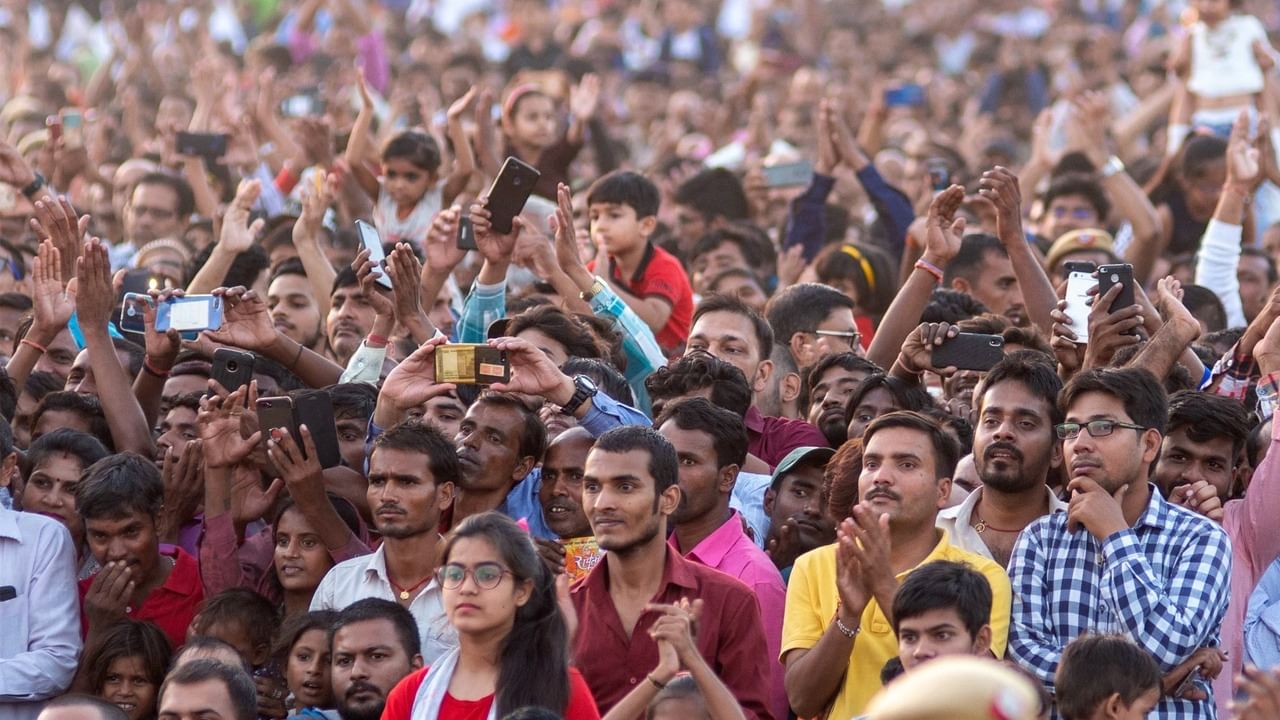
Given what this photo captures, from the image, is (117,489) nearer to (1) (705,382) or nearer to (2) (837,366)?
(1) (705,382)

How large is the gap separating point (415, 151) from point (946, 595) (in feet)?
18.3

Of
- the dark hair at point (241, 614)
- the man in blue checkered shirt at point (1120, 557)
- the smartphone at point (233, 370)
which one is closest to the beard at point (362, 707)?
the dark hair at point (241, 614)

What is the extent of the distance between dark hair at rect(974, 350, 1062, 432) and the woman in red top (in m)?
1.61

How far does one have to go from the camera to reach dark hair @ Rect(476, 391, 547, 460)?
6.67m

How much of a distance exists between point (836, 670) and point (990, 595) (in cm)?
48

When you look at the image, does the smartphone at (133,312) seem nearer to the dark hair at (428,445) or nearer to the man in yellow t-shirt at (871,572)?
the dark hair at (428,445)

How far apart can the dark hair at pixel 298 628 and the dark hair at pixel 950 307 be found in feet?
9.04

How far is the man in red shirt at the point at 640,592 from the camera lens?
18.2ft

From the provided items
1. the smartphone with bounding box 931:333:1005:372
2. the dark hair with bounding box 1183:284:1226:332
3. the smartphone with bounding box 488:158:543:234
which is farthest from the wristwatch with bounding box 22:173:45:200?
the dark hair with bounding box 1183:284:1226:332

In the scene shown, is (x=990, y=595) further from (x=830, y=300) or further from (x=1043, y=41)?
(x=1043, y=41)

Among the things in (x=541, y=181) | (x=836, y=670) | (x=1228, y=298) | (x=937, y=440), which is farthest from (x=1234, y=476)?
(x=541, y=181)

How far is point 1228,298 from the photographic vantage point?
888 cm

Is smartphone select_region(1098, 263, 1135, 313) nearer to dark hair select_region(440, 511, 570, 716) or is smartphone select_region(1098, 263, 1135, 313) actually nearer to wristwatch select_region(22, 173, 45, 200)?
dark hair select_region(440, 511, 570, 716)

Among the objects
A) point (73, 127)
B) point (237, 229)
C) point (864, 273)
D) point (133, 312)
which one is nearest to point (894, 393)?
point (864, 273)
